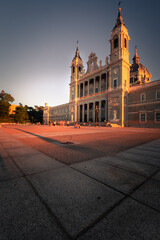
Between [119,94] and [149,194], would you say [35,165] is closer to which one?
[149,194]

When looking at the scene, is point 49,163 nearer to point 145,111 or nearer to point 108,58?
point 145,111

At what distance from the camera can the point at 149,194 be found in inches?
47.4

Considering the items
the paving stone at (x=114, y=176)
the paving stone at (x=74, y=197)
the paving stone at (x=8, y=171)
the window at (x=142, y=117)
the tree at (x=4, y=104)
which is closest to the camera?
the paving stone at (x=74, y=197)

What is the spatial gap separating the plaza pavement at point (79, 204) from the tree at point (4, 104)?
2131 inches

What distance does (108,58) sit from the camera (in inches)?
1310

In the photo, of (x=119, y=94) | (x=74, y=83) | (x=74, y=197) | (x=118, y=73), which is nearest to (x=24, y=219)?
(x=74, y=197)

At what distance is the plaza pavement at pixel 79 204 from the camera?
76 centimetres

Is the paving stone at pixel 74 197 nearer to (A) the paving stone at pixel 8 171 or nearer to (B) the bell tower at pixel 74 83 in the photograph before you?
(A) the paving stone at pixel 8 171

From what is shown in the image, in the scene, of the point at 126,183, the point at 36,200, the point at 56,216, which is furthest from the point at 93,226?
the point at 126,183

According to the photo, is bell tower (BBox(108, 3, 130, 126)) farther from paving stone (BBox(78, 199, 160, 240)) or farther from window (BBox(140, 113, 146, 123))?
paving stone (BBox(78, 199, 160, 240))

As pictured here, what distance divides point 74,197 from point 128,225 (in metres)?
0.56

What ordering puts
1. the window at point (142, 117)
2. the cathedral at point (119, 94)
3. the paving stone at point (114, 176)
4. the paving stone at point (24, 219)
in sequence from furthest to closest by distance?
1. the window at point (142, 117)
2. the cathedral at point (119, 94)
3. the paving stone at point (114, 176)
4. the paving stone at point (24, 219)

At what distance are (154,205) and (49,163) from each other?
1767mm

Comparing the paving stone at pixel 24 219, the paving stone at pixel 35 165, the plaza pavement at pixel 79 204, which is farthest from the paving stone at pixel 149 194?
the paving stone at pixel 35 165
